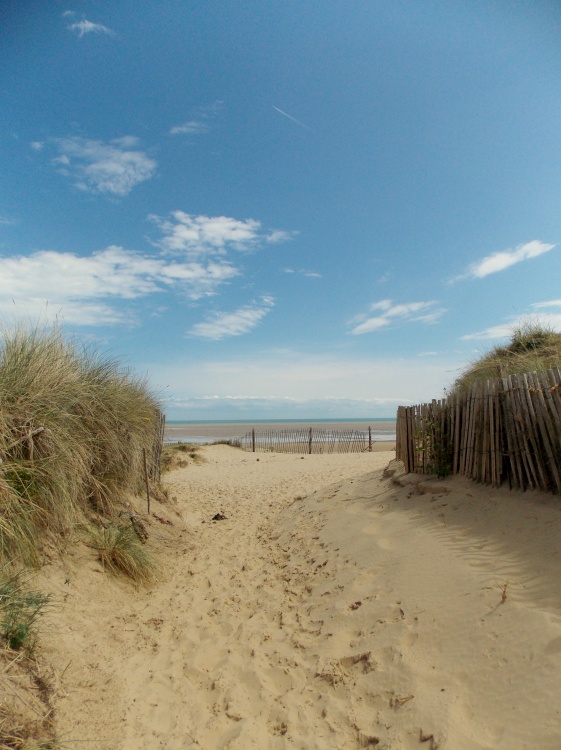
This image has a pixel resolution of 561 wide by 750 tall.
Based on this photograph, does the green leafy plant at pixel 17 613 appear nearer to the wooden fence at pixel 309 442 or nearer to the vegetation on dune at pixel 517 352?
the vegetation on dune at pixel 517 352

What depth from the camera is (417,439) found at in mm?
6703

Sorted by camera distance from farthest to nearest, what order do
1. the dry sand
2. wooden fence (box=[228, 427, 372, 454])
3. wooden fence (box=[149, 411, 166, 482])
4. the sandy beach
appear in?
1. the sandy beach
2. wooden fence (box=[228, 427, 372, 454])
3. wooden fence (box=[149, 411, 166, 482])
4. the dry sand

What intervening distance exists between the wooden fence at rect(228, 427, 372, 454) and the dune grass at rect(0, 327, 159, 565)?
1568 centimetres

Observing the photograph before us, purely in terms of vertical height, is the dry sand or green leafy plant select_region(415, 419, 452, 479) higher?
green leafy plant select_region(415, 419, 452, 479)

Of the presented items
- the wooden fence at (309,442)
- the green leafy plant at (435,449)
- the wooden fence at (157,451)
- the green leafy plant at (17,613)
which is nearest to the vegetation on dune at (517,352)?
the green leafy plant at (435,449)

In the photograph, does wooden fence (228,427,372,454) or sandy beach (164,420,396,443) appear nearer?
wooden fence (228,427,372,454)

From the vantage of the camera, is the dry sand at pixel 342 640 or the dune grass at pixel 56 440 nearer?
the dry sand at pixel 342 640

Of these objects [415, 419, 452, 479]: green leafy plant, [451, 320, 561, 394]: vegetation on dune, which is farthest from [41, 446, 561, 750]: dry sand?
[451, 320, 561, 394]: vegetation on dune

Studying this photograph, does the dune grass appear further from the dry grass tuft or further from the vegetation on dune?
the vegetation on dune

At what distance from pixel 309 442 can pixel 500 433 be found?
55.8ft

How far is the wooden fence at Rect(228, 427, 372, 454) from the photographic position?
21.8m

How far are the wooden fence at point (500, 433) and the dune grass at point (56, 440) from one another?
424cm

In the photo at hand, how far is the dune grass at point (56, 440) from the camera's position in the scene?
3625 mm

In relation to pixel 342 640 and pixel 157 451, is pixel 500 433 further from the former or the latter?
pixel 157 451
